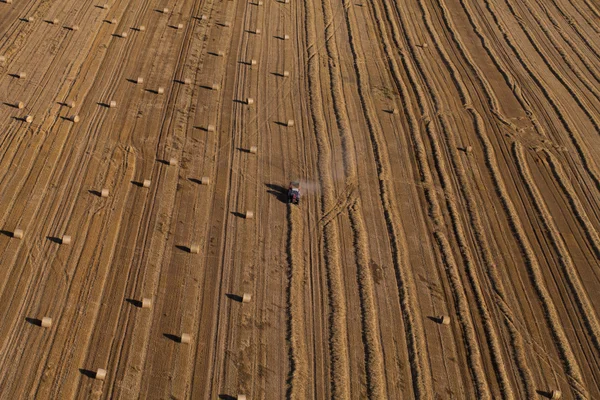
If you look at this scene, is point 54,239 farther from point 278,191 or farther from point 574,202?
point 574,202

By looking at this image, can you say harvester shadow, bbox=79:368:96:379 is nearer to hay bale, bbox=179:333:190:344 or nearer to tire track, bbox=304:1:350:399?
hay bale, bbox=179:333:190:344

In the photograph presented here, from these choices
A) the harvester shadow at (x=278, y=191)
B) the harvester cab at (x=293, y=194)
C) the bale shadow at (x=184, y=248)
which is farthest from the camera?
the harvester shadow at (x=278, y=191)

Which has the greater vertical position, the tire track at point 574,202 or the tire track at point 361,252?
the tire track at point 574,202

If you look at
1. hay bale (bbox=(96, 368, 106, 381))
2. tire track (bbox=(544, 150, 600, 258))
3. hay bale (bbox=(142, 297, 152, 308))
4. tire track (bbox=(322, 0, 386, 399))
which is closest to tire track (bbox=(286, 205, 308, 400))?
tire track (bbox=(322, 0, 386, 399))

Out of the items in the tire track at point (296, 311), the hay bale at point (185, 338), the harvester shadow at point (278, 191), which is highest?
the tire track at point (296, 311)

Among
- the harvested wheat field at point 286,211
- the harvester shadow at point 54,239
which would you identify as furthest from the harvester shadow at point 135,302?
the harvester shadow at point 54,239

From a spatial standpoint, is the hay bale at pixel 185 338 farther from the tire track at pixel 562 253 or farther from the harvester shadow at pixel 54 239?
the tire track at pixel 562 253
